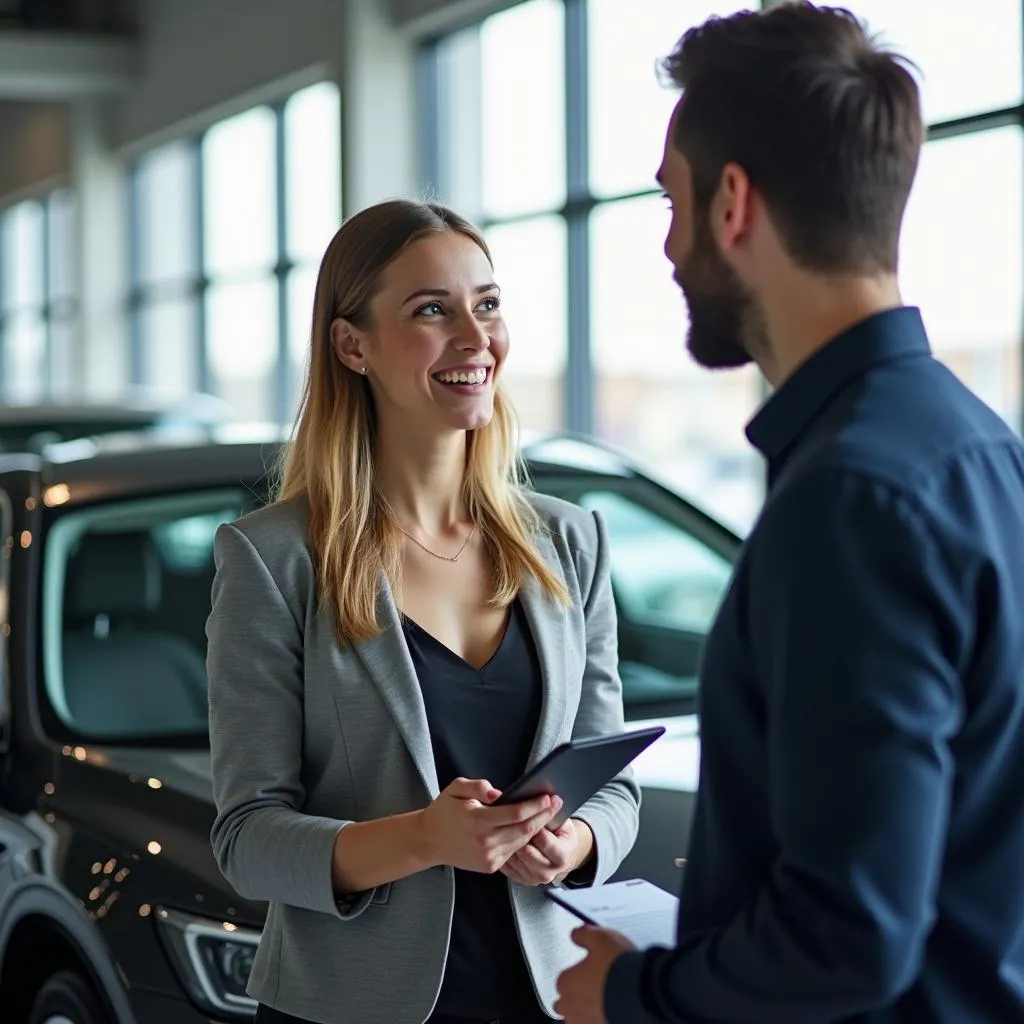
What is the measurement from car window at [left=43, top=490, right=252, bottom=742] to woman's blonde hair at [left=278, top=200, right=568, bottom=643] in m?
1.09

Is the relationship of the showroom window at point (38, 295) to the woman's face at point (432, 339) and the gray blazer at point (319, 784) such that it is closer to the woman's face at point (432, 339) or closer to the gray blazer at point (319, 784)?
the woman's face at point (432, 339)

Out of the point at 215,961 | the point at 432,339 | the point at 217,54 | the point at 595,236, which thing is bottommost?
the point at 215,961

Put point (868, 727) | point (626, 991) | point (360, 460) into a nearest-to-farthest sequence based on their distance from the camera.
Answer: point (868, 727) → point (626, 991) → point (360, 460)

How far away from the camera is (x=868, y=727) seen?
0.98 m

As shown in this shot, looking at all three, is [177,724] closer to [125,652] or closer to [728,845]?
[125,652]

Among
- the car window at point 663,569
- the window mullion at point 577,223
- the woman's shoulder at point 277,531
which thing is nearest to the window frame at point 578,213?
the window mullion at point 577,223

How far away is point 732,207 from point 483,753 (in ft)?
2.50

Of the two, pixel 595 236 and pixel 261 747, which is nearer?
pixel 261 747

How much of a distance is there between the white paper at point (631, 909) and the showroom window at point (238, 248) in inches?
314

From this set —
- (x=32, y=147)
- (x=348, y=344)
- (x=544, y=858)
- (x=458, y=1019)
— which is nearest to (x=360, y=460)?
(x=348, y=344)

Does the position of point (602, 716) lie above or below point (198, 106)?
below

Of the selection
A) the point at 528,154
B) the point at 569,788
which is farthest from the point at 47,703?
the point at 528,154

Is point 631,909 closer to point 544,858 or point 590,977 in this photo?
point 590,977

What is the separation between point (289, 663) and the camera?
165cm
